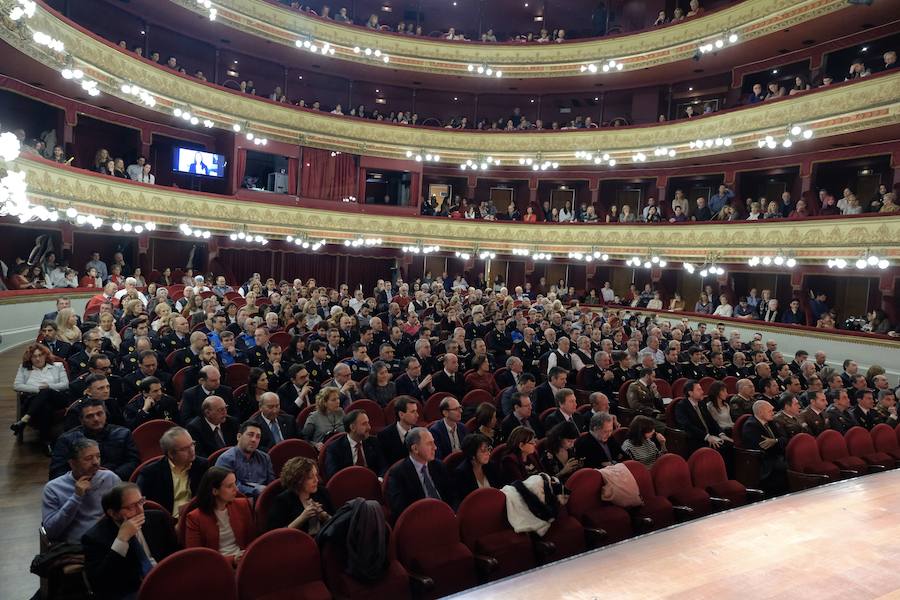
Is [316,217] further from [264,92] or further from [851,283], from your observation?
[851,283]

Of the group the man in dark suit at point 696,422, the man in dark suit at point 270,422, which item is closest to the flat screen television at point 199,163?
the man in dark suit at point 270,422

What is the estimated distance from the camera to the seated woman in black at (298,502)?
3221 mm

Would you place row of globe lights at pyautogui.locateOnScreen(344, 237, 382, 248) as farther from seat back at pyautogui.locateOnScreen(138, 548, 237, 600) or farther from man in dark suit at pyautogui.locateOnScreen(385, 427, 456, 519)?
seat back at pyautogui.locateOnScreen(138, 548, 237, 600)

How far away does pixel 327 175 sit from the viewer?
18797 mm

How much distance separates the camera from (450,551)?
3.38 m

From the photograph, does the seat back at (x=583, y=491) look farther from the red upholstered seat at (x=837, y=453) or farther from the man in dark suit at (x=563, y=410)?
the red upholstered seat at (x=837, y=453)

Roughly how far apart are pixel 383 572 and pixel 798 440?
4.16 metres

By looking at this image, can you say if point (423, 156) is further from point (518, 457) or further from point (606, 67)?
point (518, 457)

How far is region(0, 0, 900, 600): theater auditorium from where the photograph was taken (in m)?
3.10

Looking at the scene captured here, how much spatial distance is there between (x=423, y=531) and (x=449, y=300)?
9.30m

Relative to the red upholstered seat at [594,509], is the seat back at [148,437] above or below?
above

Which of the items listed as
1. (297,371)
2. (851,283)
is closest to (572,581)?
(297,371)

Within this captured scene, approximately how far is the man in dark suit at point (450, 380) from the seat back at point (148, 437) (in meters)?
2.88

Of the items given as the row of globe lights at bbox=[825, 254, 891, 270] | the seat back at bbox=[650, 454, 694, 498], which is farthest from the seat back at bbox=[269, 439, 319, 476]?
the row of globe lights at bbox=[825, 254, 891, 270]
